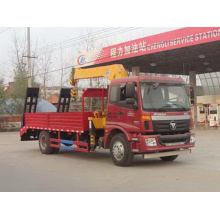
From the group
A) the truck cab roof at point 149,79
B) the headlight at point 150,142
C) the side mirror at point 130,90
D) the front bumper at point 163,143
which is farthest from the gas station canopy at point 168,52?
the headlight at point 150,142

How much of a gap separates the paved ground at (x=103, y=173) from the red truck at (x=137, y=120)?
503 millimetres

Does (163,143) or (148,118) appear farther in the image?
(163,143)

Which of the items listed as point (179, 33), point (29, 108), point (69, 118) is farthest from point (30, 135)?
point (179, 33)

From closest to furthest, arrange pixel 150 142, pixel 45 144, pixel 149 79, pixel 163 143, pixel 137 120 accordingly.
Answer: pixel 150 142, pixel 137 120, pixel 163 143, pixel 149 79, pixel 45 144

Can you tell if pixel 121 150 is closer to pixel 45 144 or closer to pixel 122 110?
pixel 122 110

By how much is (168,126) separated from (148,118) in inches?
27.0

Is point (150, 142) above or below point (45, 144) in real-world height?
above

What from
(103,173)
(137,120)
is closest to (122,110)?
(137,120)

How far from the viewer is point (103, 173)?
1087 cm

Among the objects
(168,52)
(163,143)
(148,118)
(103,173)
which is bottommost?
(103,173)

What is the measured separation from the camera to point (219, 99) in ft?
116

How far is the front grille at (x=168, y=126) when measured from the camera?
11.4 m

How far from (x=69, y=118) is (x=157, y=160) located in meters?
3.22

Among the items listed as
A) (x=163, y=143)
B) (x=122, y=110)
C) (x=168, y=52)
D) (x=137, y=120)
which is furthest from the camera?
(x=168, y=52)
